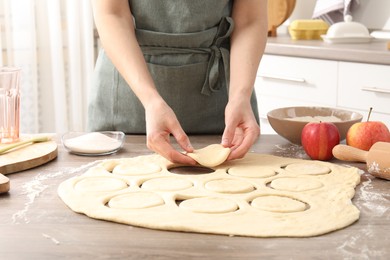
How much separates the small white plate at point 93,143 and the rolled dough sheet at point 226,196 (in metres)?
0.09

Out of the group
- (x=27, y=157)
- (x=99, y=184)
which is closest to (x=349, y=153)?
(x=99, y=184)

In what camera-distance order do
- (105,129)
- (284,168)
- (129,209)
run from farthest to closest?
1. (105,129)
2. (284,168)
3. (129,209)

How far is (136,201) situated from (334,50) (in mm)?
1744

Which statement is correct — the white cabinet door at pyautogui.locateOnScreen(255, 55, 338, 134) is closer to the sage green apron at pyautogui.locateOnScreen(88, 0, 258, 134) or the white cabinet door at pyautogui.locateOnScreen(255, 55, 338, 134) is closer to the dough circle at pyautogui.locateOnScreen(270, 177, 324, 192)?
the sage green apron at pyautogui.locateOnScreen(88, 0, 258, 134)

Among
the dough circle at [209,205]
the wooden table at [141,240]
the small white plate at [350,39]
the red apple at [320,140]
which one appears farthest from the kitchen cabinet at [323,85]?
the dough circle at [209,205]

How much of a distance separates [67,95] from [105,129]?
1604mm

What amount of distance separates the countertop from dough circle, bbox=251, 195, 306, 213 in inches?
58.7

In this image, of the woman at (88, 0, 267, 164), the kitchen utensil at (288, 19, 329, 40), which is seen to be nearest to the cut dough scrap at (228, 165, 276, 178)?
the woman at (88, 0, 267, 164)

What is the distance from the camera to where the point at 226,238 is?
3.27 feet

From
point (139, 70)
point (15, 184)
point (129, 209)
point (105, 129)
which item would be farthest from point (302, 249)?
point (105, 129)

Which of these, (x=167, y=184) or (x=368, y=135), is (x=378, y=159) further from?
(x=167, y=184)

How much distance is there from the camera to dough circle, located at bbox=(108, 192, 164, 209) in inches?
44.5

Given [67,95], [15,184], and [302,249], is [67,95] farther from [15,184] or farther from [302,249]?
[302,249]

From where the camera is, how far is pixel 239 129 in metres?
1.51
